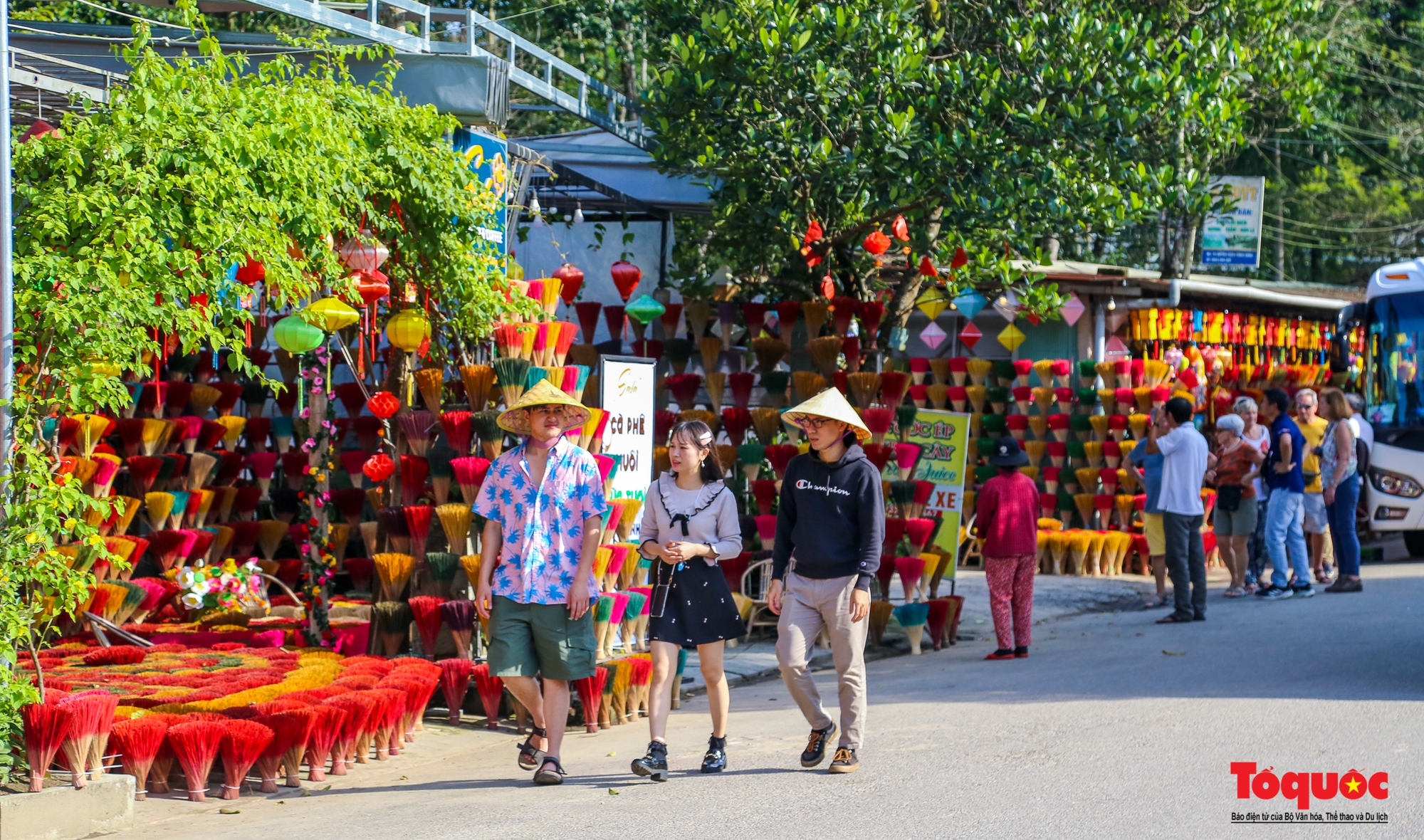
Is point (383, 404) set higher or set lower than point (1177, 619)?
higher

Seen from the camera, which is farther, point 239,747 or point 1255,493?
point 1255,493

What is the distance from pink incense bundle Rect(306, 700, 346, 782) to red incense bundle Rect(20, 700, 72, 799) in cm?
105

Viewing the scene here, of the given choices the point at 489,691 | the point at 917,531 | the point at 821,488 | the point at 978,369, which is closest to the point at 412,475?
the point at 489,691

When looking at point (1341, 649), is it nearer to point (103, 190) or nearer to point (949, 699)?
point (949, 699)

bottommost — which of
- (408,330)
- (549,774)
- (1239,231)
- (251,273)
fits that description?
(549,774)

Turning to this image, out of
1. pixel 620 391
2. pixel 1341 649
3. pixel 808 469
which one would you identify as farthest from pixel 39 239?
pixel 1341 649

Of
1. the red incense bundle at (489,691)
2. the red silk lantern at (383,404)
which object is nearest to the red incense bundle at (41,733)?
the red incense bundle at (489,691)

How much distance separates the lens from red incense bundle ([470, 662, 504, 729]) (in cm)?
739

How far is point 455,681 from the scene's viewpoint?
24.5 ft

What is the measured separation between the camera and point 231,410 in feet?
39.0

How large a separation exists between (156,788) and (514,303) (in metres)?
3.75

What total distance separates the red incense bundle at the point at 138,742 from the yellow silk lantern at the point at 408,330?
319 centimetres

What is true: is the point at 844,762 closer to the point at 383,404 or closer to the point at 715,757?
the point at 715,757

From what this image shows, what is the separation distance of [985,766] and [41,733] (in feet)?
12.5
